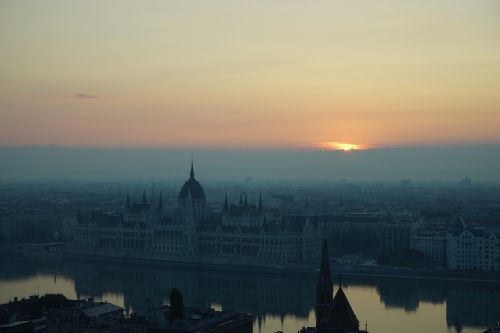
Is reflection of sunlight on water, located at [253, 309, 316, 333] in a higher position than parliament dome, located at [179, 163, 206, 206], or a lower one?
lower

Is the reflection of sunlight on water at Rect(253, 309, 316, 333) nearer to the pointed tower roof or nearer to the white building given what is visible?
the pointed tower roof

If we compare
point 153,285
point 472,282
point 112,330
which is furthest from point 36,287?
point 472,282

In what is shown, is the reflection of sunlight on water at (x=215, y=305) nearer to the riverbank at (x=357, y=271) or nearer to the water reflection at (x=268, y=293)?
the water reflection at (x=268, y=293)

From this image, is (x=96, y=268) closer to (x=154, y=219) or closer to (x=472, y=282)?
(x=154, y=219)

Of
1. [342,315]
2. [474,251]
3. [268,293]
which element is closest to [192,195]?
[268,293]

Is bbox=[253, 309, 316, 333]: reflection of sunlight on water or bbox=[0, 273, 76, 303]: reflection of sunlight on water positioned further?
bbox=[0, 273, 76, 303]: reflection of sunlight on water

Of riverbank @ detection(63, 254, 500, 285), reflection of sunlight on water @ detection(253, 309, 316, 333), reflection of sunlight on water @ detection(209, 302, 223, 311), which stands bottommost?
reflection of sunlight on water @ detection(253, 309, 316, 333)

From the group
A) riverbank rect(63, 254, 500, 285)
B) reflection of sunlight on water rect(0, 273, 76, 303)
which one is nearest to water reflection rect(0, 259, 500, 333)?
reflection of sunlight on water rect(0, 273, 76, 303)

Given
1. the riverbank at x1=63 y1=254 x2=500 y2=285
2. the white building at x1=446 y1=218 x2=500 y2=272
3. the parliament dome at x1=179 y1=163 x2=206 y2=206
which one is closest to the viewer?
the riverbank at x1=63 y1=254 x2=500 y2=285
